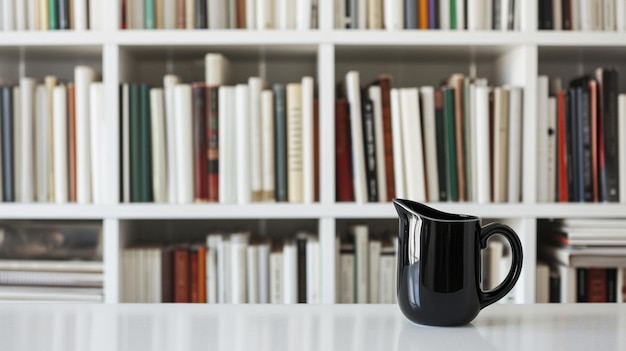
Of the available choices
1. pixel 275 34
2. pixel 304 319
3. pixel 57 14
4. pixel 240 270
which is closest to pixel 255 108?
pixel 275 34

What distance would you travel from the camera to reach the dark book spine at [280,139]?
1746mm

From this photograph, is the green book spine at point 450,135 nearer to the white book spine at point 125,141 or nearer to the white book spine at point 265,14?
the white book spine at point 265,14

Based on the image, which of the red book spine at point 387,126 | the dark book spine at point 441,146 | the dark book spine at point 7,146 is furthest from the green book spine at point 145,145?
the dark book spine at point 441,146

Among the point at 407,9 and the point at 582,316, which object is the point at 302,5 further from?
the point at 582,316

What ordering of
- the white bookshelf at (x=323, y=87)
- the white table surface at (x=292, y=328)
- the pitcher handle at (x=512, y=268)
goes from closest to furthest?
the white table surface at (x=292, y=328) < the pitcher handle at (x=512, y=268) < the white bookshelf at (x=323, y=87)

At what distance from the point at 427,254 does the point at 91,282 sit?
1.15 m

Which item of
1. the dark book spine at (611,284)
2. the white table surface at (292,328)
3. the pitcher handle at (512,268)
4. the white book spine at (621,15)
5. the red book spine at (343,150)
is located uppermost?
the white book spine at (621,15)

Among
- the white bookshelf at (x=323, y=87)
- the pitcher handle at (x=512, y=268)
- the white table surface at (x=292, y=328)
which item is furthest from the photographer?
the white bookshelf at (x=323, y=87)

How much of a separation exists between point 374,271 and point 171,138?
0.58 meters

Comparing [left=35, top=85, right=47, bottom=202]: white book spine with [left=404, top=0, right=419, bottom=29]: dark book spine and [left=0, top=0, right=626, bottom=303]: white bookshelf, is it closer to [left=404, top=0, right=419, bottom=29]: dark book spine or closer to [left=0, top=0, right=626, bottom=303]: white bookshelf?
[left=0, top=0, right=626, bottom=303]: white bookshelf

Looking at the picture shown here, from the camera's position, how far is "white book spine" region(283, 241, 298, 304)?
1.78 metres

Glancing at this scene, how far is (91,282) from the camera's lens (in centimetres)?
178

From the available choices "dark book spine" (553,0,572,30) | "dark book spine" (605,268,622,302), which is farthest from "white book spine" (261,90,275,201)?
"dark book spine" (605,268,622,302)

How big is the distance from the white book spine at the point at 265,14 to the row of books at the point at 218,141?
13cm
